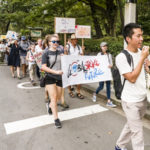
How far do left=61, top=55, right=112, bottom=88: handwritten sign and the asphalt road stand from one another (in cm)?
74

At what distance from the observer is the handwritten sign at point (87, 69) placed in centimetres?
495

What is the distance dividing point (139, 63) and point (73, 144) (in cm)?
188

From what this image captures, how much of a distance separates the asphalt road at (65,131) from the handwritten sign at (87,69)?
0.74 m

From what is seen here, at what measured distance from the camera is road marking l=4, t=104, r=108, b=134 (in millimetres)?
3988

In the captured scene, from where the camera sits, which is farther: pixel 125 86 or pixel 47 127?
pixel 47 127

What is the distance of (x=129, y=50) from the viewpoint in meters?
2.44

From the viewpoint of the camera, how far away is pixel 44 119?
174 inches

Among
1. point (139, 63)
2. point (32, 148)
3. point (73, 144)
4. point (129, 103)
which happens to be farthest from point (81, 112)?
point (139, 63)

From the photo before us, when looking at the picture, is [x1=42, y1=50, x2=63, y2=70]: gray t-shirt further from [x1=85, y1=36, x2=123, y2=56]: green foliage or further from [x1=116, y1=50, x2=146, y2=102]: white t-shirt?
[x1=85, y1=36, x2=123, y2=56]: green foliage

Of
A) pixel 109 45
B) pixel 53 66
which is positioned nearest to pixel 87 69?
pixel 53 66

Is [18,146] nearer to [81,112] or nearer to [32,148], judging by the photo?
[32,148]

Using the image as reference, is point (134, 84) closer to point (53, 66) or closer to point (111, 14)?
point (53, 66)

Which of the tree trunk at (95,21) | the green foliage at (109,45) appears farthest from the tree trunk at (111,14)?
the green foliage at (109,45)

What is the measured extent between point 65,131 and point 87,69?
207 centimetres
